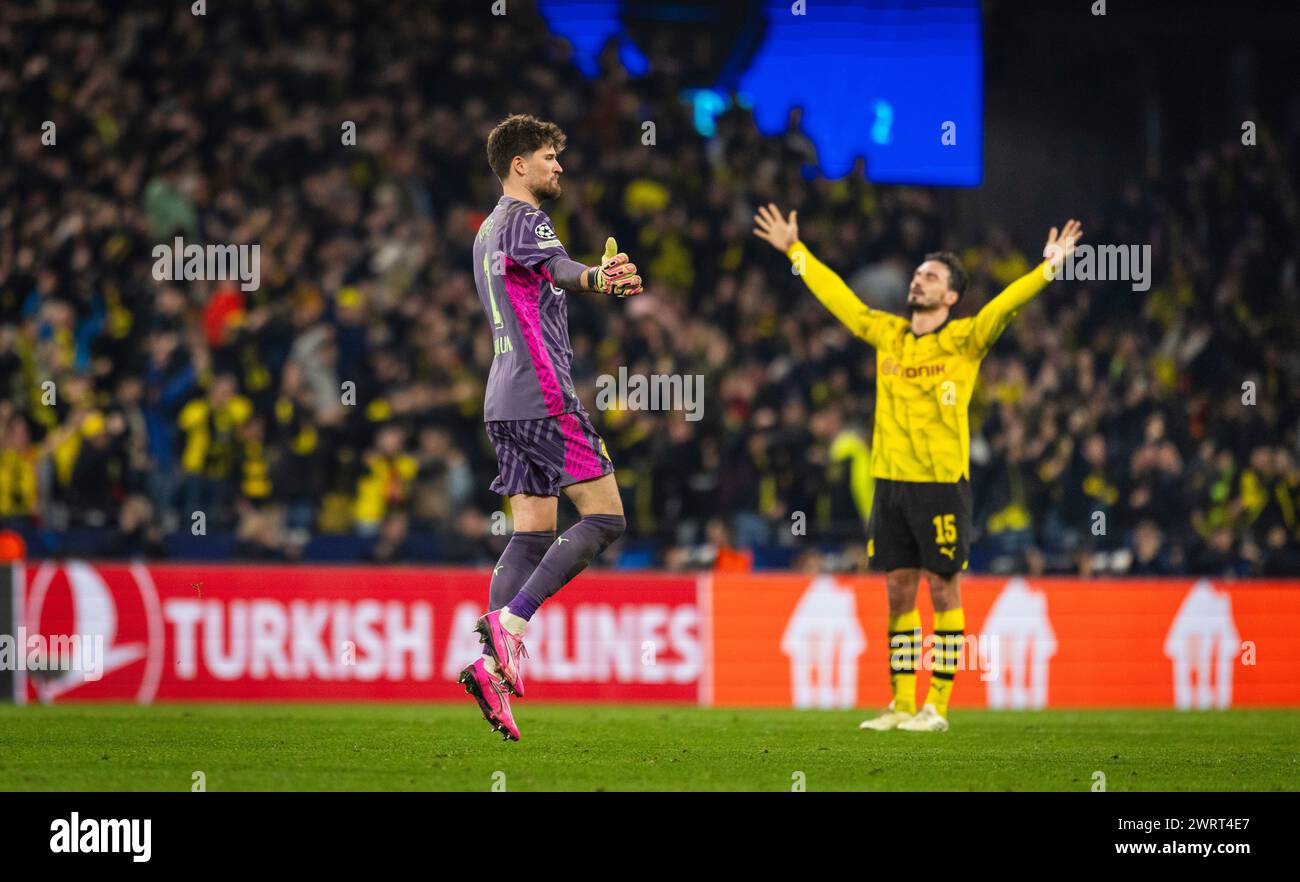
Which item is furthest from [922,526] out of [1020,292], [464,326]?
[464,326]

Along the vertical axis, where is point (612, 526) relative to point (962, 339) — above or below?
below

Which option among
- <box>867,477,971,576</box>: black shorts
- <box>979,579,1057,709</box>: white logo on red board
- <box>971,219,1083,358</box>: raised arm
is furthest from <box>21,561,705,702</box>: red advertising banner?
<box>971,219,1083,358</box>: raised arm

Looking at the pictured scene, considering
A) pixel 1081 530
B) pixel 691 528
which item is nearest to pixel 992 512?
pixel 1081 530

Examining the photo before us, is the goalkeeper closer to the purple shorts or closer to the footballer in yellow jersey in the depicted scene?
the purple shorts

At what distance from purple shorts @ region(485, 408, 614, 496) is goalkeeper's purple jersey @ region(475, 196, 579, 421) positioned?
0.05m

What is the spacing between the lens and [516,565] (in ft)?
26.5

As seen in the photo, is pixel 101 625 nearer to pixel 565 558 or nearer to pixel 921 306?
pixel 565 558

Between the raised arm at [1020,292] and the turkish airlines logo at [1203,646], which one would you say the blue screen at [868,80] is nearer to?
the turkish airlines logo at [1203,646]

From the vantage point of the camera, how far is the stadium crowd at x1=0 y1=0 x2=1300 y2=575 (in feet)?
52.7

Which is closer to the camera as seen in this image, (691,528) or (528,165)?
(528,165)

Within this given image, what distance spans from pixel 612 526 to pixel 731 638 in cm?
702

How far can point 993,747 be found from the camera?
9016mm

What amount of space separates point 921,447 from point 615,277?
305 centimetres

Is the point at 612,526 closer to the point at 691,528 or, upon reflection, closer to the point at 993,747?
the point at 993,747
